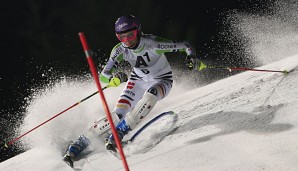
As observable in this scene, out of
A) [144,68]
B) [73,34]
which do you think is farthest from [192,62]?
[73,34]

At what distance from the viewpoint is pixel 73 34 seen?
913 cm

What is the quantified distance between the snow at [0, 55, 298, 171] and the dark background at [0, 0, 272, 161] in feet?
10.5

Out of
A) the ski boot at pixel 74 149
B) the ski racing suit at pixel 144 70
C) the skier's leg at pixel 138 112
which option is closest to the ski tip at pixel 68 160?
the ski boot at pixel 74 149

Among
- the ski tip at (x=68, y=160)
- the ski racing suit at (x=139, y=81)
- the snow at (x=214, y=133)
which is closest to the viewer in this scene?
the snow at (x=214, y=133)

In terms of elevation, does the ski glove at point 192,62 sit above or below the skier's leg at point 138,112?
above

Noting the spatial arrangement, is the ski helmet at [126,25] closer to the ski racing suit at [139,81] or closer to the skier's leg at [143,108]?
the ski racing suit at [139,81]

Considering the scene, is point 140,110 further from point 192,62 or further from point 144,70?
point 192,62

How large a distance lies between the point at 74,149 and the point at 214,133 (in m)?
1.69

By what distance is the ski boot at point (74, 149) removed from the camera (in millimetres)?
3756

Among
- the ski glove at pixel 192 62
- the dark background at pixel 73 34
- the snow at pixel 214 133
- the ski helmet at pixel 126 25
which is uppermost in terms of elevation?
the dark background at pixel 73 34

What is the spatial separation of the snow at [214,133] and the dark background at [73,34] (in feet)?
10.5

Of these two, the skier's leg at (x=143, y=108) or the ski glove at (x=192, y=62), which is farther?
the ski glove at (x=192, y=62)

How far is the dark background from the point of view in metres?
8.71

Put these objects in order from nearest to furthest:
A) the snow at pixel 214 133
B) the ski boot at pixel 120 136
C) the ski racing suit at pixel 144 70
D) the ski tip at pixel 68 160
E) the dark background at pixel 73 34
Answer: the snow at pixel 214 133, the ski boot at pixel 120 136, the ski tip at pixel 68 160, the ski racing suit at pixel 144 70, the dark background at pixel 73 34
